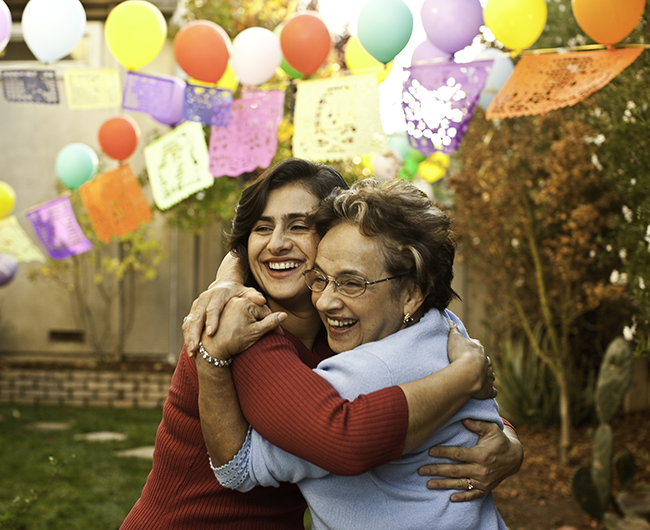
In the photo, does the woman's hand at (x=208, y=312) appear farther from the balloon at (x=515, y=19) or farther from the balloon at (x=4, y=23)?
the balloon at (x=4, y=23)

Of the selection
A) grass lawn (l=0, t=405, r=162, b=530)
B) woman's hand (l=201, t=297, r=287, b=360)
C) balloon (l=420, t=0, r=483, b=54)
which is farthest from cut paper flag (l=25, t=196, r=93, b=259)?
woman's hand (l=201, t=297, r=287, b=360)

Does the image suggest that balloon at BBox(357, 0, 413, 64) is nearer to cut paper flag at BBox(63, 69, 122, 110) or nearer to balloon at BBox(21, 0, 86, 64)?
cut paper flag at BBox(63, 69, 122, 110)

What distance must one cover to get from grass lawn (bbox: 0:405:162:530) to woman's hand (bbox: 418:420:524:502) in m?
2.65

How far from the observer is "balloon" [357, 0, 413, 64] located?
3504mm

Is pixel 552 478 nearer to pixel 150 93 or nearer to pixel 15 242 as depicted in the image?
pixel 150 93

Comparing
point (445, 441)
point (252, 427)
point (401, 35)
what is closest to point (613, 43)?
point (401, 35)

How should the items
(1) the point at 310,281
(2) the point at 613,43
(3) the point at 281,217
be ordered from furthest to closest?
(2) the point at 613,43
(3) the point at 281,217
(1) the point at 310,281

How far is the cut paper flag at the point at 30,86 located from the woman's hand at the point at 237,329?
9.15ft

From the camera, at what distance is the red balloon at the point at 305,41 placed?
149 inches

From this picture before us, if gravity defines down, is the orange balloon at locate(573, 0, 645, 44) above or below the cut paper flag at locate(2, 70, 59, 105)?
above

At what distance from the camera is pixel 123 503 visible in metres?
4.74

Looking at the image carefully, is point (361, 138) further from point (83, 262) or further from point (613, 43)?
point (83, 262)

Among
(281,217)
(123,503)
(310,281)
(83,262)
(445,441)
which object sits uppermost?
(281,217)

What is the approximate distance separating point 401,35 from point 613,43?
1.15 metres
